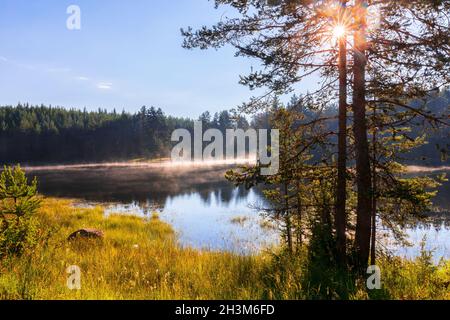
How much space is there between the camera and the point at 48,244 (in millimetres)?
9742

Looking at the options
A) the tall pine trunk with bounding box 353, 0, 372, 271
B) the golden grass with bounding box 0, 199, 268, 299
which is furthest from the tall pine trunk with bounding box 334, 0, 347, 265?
the golden grass with bounding box 0, 199, 268, 299

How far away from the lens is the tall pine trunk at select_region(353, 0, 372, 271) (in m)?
8.59

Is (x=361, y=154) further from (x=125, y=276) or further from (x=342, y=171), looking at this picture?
(x=125, y=276)

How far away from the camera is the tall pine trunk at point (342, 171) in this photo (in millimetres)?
8516

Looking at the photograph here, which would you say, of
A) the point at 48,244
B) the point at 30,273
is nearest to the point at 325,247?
the point at 30,273

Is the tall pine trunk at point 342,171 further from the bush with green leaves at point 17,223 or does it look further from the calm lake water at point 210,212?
the bush with green leaves at point 17,223

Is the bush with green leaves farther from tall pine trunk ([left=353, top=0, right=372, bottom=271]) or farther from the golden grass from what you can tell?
tall pine trunk ([left=353, top=0, right=372, bottom=271])

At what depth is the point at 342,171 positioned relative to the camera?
877cm

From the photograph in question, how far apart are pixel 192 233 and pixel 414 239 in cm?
1199

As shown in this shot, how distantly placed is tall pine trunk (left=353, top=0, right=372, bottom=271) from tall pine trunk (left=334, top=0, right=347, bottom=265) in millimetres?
274

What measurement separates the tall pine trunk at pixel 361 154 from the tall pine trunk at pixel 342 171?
274mm

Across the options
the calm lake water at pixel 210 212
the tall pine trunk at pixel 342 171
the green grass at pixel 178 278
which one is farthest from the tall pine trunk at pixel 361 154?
the calm lake water at pixel 210 212
